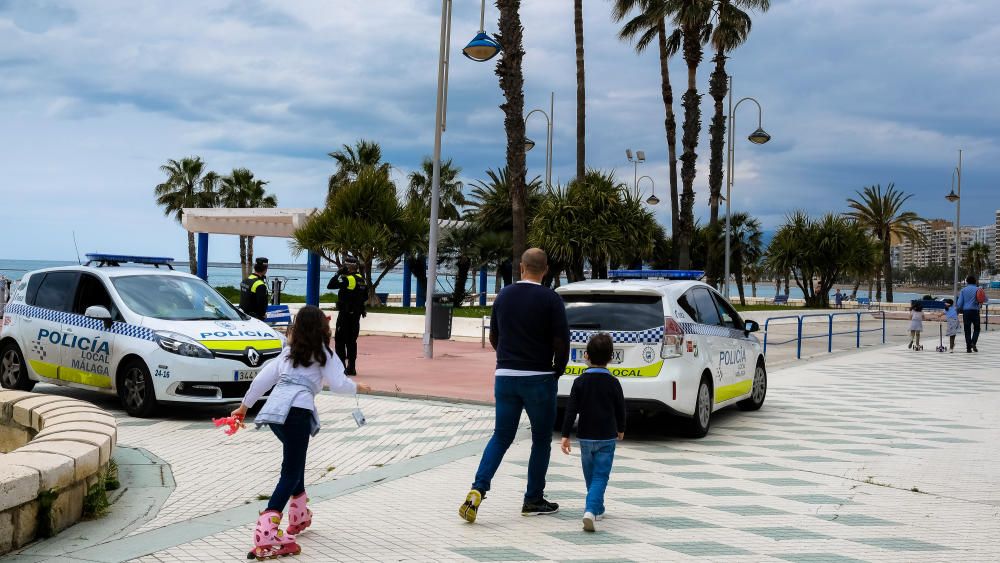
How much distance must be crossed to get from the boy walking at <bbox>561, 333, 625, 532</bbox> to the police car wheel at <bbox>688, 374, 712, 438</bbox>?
11.8 ft

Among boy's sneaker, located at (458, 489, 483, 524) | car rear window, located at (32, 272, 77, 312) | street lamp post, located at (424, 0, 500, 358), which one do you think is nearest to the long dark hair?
boy's sneaker, located at (458, 489, 483, 524)

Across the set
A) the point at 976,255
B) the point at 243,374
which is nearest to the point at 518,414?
the point at 243,374

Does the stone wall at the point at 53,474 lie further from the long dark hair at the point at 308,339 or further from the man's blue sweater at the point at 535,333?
the man's blue sweater at the point at 535,333

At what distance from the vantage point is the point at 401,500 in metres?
6.69

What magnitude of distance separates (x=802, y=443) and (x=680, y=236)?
28126 mm

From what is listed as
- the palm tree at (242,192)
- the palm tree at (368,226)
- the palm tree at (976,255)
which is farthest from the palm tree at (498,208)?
the palm tree at (976,255)

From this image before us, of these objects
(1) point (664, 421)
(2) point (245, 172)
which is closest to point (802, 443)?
(1) point (664, 421)

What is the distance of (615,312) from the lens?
953 cm

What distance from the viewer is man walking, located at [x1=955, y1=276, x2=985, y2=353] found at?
74.7ft

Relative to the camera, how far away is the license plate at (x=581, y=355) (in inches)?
367

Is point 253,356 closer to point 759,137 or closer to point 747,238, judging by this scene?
point 759,137

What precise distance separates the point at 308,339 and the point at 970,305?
2207cm

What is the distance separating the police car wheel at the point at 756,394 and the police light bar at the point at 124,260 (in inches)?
298

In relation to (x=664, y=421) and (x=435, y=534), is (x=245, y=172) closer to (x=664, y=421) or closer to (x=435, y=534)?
(x=664, y=421)
